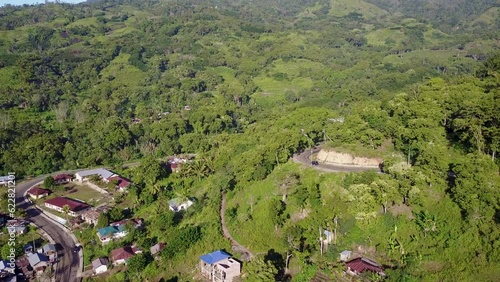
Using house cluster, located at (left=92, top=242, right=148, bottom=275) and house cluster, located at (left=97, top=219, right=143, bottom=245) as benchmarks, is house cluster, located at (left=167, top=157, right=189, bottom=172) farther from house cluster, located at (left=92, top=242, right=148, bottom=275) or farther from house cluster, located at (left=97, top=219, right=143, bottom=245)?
house cluster, located at (left=92, top=242, right=148, bottom=275)

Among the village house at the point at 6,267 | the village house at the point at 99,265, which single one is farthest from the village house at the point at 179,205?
the village house at the point at 6,267

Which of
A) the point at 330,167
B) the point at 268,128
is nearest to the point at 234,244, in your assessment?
the point at 330,167

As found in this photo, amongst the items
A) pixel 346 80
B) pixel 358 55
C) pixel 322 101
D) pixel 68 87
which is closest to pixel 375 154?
pixel 322 101

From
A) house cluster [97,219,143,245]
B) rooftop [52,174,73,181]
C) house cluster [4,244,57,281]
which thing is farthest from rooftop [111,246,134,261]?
rooftop [52,174,73,181]

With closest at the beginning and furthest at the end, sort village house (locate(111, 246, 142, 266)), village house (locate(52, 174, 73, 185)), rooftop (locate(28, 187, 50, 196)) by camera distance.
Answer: village house (locate(111, 246, 142, 266))
rooftop (locate(28, 187, 50, 196))
village house (locate(52, 174, 73, 185))

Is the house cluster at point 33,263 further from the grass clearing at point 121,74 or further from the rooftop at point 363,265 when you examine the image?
the grass clearing at point 121,74

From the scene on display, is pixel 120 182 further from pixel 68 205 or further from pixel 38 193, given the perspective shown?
pixel 38 193

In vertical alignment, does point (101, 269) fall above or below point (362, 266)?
below
